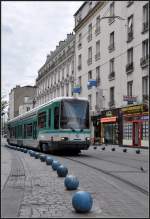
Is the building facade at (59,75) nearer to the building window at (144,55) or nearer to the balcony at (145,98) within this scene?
the building window at (144,55)

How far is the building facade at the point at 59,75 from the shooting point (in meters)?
60.6

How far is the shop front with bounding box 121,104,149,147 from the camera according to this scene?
3766 cm

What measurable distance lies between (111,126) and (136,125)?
264 inches

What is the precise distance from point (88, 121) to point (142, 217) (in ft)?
54.2

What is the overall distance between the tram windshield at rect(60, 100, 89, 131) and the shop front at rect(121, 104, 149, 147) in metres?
13.7

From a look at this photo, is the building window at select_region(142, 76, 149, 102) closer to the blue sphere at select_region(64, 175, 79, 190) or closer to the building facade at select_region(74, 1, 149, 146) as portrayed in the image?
the building facade at select_region(74, 1, 149, 146)

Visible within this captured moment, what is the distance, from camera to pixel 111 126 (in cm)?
4681

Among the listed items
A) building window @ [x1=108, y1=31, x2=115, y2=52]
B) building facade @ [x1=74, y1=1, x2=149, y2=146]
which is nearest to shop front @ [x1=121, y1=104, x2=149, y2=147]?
building facade @ [x1=74, y1=1, x2=149, y2=146]

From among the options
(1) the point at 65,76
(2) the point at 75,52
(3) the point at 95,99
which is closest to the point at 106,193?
(3) the point at 95,99

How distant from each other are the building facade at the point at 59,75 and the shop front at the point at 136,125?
1561 centimetres

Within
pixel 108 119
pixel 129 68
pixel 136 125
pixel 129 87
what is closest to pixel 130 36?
pixel 129 68

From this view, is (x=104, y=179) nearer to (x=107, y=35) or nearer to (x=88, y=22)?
(x=107, y=35)

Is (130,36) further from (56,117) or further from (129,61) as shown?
(56,117)

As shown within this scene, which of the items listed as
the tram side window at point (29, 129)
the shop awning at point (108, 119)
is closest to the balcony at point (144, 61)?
the shop awning at point (108, 119)
